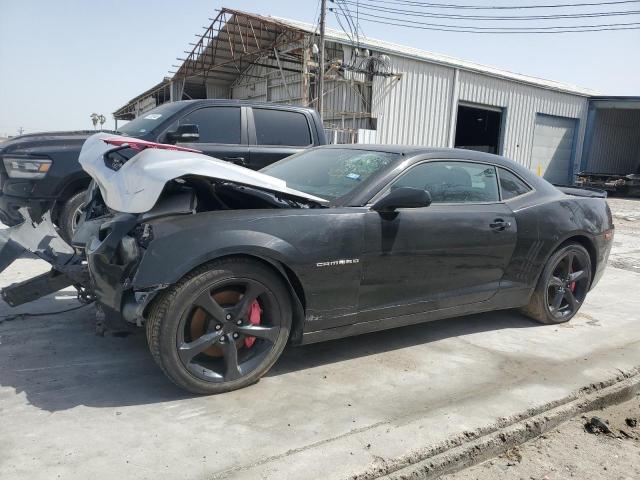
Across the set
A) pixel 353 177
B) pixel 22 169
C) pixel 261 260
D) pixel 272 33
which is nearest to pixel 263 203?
pixel 261 260

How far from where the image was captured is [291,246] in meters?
3.11

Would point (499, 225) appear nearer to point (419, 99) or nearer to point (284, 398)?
point (284, 398)

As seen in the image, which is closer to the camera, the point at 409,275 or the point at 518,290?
the point at 409,275

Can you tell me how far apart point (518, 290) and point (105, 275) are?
3156 mm

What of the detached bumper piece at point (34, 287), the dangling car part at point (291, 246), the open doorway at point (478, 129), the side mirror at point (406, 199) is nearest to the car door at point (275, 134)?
the dangling car part at point (291, 246)

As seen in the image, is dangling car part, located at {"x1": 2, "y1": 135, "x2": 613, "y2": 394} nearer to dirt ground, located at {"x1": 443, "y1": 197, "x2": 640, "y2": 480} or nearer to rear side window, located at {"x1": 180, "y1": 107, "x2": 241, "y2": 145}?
dirt ground, located at {"x1": 443, "y1": 197, "x2": 640, "y2": 480}

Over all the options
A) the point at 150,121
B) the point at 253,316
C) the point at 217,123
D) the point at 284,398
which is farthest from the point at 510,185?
the point at 150,121

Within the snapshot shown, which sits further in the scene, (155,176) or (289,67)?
(289,67)

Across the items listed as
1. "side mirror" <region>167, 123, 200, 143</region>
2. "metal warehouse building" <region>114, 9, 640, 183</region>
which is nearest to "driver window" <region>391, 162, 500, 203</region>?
"side mirror" <region>167, 123, 200, 143</region>

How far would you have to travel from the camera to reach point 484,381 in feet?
11.5

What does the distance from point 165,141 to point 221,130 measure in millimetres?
846

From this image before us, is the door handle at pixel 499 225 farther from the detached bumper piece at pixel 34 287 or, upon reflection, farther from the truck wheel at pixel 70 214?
the truck wheel at pixel 70 214

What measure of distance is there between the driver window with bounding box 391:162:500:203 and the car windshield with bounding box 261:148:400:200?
0.21 metres

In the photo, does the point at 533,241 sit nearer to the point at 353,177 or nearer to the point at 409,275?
the point at 409,275
